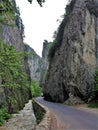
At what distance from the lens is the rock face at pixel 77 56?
44.1 metres

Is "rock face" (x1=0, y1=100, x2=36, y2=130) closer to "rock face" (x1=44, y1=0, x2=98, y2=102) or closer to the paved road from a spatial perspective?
the paved road

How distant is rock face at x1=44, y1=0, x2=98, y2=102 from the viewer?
145ft

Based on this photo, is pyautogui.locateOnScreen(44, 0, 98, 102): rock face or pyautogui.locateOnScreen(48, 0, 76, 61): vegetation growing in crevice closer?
pyautogui.locateOnScreen(44, 0, 98, 102): rock face

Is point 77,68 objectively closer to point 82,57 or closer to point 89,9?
point 82,57

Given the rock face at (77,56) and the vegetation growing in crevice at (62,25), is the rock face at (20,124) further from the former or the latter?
the vegetation growing in crevice at (62,25)

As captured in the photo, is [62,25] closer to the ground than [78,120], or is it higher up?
higher up

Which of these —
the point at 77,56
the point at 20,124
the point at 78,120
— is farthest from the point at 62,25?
the point at 20,124

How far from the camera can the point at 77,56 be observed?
150ft

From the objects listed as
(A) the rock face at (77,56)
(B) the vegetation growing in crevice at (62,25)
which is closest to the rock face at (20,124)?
(A) the rock face at (77,56)

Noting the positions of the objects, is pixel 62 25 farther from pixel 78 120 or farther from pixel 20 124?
pixel 20 124

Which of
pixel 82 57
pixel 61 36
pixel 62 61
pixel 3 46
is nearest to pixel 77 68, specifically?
pixel 82 57

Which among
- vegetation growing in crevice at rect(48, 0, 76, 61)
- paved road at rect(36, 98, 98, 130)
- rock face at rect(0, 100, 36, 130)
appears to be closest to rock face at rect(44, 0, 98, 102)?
vegetation growing in crevice at rect(48, 0, 76, 61)

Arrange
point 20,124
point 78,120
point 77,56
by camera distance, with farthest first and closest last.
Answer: point 77,56 → point 78,120 → point 20,124

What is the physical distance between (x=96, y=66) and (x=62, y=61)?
6.34m
